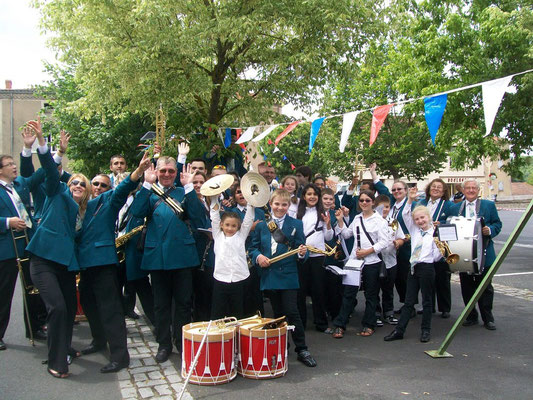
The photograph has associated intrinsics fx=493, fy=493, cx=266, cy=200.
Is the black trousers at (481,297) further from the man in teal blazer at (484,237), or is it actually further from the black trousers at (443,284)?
the black trousers at (443,284)

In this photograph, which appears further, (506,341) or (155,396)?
(506,341)

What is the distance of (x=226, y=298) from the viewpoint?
16.1ft

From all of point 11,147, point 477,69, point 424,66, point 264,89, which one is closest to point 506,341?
point 264,89

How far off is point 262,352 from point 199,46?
622 centimetres

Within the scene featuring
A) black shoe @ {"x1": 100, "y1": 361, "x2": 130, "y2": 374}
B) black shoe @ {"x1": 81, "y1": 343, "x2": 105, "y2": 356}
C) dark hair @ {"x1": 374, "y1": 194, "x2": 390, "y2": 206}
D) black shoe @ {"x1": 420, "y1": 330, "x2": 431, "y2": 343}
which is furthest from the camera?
dark hair @ {"x1": 374, "y1": 194, "x2": 390, "y2": 206}

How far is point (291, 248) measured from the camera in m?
5.20

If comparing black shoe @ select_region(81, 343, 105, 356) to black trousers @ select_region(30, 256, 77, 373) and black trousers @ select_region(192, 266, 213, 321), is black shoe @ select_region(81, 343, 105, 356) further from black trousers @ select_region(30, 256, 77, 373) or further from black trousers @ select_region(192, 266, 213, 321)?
black trousers @ select_region(192, 266, 213, 321)

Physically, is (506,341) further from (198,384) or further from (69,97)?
(69,97)

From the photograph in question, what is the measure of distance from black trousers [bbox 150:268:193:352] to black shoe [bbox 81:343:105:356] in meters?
0.78

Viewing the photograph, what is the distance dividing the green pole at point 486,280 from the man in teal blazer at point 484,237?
1353mm

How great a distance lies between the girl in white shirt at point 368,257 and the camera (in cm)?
589

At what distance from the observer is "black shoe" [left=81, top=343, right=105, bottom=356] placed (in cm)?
523

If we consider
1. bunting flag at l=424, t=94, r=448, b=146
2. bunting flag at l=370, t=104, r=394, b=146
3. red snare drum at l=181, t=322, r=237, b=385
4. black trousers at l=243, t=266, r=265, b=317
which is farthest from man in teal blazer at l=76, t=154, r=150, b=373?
bunting flag at l=370, t=104, r=394, b=146

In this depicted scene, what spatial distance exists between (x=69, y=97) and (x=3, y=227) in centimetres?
1830
